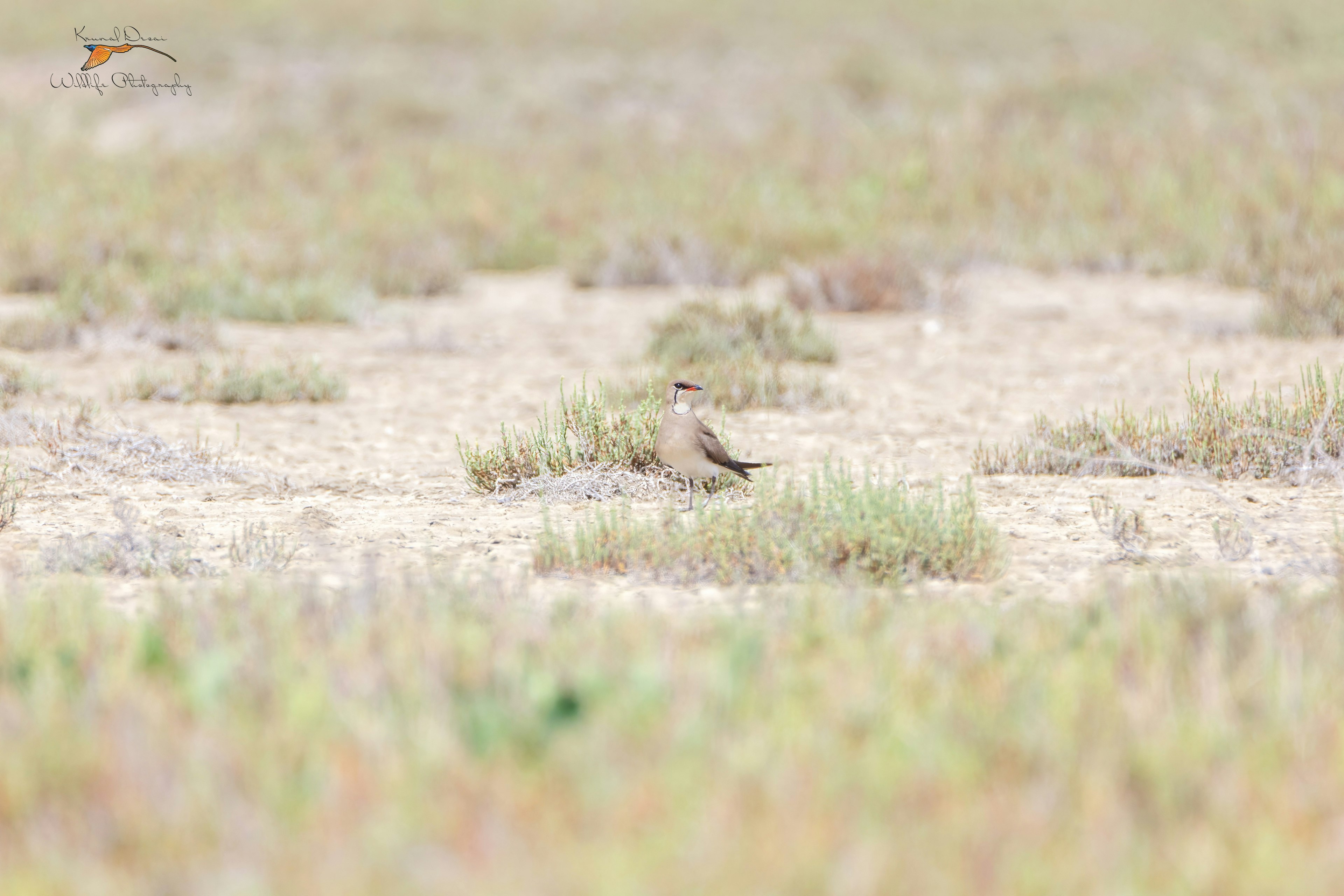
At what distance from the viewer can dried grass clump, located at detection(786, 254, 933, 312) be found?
12.7 meters

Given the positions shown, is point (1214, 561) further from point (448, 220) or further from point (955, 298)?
point (448, 220)

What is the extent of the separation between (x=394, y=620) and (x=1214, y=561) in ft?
10.4

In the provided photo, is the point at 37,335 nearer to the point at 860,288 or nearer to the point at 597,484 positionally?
the point at 597,484

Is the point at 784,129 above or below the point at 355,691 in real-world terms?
above

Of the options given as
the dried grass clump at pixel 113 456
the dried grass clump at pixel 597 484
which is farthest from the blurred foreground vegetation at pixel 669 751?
the dried grass clump at pixel 113 456

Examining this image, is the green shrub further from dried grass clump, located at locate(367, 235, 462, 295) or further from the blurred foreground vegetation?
dried grass clump, located at locate(367, 235, 462, 295)

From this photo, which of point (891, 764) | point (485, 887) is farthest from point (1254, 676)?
point (485, 887)

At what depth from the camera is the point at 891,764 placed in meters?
2.83

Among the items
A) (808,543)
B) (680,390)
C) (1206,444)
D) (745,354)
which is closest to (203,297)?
(745,354)

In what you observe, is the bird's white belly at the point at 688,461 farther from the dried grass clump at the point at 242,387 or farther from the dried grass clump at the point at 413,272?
the dried grass clump at the point at 413,272

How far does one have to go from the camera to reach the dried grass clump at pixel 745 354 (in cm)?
906

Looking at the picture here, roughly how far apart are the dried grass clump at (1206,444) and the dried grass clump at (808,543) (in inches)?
62.3

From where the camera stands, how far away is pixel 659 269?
14125 mm

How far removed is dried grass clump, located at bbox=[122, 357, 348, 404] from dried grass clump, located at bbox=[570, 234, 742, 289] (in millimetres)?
5060
